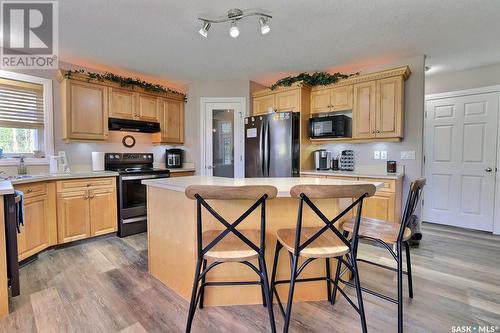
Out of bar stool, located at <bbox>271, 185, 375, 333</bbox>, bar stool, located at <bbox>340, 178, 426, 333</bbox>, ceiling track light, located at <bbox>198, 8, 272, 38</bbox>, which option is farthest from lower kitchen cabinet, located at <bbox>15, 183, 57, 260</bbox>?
bar stool, located at <bbox>340, 178, 426, 333</bbox>

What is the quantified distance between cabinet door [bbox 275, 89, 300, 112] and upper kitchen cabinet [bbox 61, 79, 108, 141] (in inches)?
102

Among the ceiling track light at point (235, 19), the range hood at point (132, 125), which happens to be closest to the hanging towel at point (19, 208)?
the range hood at point (132, 125)

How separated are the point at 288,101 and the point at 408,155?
185cm

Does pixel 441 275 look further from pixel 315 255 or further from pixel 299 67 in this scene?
pixel 299 67

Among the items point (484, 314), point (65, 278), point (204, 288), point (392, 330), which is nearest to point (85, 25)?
point (65, 278)

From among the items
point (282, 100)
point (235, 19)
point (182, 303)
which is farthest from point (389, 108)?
point (182, 303)

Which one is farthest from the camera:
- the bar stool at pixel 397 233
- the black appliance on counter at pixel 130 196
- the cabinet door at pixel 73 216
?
the black appliance on counter at pixel 130 196

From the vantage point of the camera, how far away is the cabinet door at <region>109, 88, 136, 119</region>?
12.1ft

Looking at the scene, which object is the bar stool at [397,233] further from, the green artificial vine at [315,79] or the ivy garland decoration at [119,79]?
the ivy garland decoration at [119,79]

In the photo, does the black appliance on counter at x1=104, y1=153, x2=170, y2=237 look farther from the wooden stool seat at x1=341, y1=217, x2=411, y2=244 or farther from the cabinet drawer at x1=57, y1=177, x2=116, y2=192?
the wooden stool seat at x1=341, y1=217, x2=411, y2=244

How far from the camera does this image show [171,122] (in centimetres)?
442

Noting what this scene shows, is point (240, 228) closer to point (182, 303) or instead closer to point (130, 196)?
point (182, 303)

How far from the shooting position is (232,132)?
4.44 meters

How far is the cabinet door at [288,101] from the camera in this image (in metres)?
3.85
